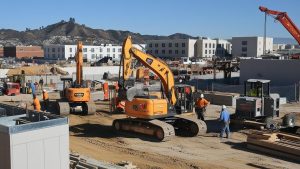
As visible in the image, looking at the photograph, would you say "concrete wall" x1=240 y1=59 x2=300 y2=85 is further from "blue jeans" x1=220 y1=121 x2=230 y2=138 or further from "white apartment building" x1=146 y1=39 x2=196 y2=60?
"white apartment building" x1=146 y1=39 x2=196 y2=60

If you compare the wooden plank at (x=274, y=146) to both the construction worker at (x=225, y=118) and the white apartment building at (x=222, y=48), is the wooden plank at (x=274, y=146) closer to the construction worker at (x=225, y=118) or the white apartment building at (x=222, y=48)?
the construction worker at (x=225, y=118)

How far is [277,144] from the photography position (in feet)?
52.2

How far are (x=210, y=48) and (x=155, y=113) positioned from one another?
409 feet

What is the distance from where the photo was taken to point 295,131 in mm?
18094

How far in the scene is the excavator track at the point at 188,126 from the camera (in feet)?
61.9

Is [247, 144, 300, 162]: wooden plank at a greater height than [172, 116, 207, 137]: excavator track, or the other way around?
[172, 116, 207, 137]: excavator track

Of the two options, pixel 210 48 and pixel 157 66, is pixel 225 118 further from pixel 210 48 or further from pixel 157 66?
pixel 210 48

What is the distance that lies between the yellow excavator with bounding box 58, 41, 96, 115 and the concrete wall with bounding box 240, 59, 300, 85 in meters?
23.5

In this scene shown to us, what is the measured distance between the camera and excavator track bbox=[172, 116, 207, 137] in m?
18.9

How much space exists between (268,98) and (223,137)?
3.33 m

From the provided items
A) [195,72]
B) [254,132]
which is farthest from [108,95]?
[195,72]

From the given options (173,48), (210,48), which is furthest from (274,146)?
(210,48)

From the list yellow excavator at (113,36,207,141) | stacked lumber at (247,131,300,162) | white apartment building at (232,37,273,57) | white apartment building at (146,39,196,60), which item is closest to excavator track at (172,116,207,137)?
yellow excavator at (113,36,207,141)

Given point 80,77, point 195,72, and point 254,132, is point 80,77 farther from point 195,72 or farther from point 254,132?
point 195,72
